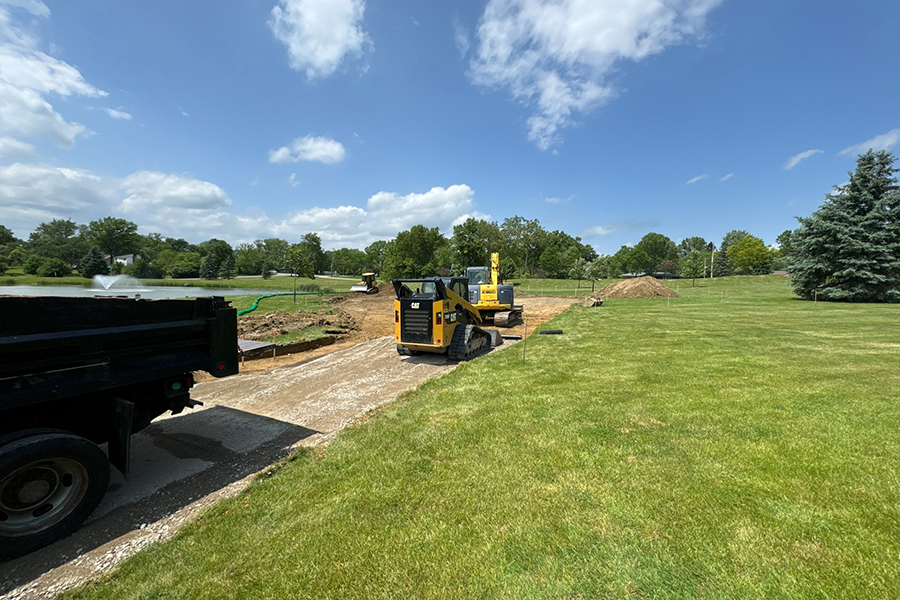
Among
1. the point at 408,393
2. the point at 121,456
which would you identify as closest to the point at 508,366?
the point at 408,393

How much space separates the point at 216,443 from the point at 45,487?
1921 millimetres

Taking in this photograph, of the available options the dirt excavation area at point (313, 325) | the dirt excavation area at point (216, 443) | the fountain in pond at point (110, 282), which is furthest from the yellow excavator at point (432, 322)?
the fountain in pond at point (110, 282)

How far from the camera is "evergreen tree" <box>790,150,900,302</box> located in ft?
84.0

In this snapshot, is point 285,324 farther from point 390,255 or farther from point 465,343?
point 390,255

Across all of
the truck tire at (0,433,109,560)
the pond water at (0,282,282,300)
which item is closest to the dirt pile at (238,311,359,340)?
the pond water at (0,282,282,300)

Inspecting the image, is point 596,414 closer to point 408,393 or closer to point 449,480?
point 449,480

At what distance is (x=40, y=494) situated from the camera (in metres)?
3.14

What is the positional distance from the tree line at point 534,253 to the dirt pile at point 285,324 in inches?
233

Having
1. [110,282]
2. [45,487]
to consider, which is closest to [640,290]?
[110,282]

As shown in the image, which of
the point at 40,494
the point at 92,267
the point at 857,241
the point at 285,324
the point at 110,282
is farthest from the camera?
the point at 92,267

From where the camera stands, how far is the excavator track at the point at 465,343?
984 centimetres

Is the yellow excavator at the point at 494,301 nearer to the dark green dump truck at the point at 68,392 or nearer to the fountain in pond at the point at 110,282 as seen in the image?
the fountain in pond at the point at 110,282

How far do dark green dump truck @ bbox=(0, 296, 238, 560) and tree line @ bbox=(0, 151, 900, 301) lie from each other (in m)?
14.0

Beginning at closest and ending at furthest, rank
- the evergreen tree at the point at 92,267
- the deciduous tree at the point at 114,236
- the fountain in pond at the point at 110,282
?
the fountain in pond at the point at 110,282 → the evergreen tree at the point at 92,267 → the deciduous tree at the point at 114,236
